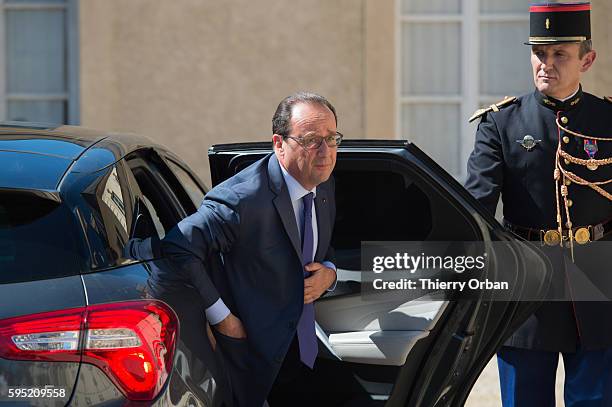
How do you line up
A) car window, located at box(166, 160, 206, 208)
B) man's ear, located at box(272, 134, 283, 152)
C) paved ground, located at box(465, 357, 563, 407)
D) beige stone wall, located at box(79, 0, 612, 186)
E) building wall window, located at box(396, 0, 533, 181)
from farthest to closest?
building wall window, located at box(396, 0, 533, 181), beige stone wall, located at box(79, 0, 612, 186), paved ground, located at box(465, 357, 563, 407), car window, located at box(166, 160, 206, 208), man's ear, located at box(272, 134, 283, 152)

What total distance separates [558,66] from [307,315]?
1.22 meters

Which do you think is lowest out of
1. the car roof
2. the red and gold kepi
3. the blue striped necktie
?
the blue striped necktie

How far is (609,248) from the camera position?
4094 millimetres

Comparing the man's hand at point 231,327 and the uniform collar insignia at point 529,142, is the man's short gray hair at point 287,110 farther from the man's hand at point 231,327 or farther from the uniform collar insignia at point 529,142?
the uniform collar insignia at point 529,142

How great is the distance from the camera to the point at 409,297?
4301 mm

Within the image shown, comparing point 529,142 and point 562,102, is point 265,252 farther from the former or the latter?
point 562,102

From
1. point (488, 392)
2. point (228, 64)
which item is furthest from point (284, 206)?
point (228, 64)

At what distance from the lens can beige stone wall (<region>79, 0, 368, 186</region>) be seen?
29.1ft

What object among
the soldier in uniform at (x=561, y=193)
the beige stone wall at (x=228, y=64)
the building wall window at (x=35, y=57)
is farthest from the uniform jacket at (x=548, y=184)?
the building wall window at (x=35, y=57)

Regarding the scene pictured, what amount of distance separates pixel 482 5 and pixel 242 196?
608 centimetres

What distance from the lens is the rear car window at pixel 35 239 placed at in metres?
3.03

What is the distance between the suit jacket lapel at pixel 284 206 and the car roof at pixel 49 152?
1.56 ft

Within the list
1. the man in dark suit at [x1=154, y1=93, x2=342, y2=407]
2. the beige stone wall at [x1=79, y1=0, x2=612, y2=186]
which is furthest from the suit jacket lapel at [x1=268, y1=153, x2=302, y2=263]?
the beige stone wall at [x1=79, y1=0, x2=612, y2=186]

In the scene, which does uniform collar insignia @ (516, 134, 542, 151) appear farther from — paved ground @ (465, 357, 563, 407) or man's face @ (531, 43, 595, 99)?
paved ground @ (465, 357, 563, 407)
